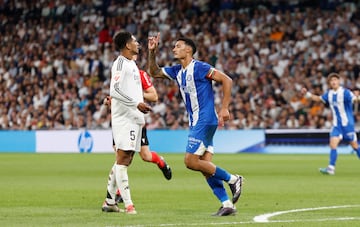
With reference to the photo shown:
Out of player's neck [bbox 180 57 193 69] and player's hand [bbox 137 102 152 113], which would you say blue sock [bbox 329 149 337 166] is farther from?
player's hand [bbox 137 102 152 113]

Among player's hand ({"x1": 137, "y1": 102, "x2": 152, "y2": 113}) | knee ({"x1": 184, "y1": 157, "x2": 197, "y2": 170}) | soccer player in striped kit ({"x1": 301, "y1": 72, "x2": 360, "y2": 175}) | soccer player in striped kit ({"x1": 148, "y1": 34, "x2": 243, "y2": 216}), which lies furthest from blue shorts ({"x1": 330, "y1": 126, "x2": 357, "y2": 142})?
player's hand ({"x1": 137, "y1": 102, "x2": 152, "y2": 113})

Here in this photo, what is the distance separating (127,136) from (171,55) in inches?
1047

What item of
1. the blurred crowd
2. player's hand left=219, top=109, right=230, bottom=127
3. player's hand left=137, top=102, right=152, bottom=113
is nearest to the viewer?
player's hand left=219, top=109, right=230, bottom=127

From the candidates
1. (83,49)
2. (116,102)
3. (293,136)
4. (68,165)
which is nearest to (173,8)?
(83,49)

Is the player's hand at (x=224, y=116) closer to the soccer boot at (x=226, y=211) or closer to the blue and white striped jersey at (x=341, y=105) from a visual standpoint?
the soccer boot at (x=226, y=211)

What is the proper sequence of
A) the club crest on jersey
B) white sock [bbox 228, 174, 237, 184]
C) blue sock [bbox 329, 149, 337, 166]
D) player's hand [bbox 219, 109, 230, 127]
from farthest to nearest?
blue sock [bbox 329, 149, 337, 166] < the club crest on jersey < white sock [bbox 228, 174, 237, 184] < player's hand [bbox 219, 109, 230, 127]

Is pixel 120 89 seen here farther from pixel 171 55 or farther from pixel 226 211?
pixel 171 55

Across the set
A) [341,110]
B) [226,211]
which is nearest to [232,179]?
[226,211]

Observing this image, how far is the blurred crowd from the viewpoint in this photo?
114 ft

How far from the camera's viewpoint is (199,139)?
38.7ft

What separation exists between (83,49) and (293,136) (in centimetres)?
1178

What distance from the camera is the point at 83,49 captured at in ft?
136

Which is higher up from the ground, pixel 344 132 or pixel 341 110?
pixel 341 110

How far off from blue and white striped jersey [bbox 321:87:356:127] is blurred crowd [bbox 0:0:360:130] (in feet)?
32.4
